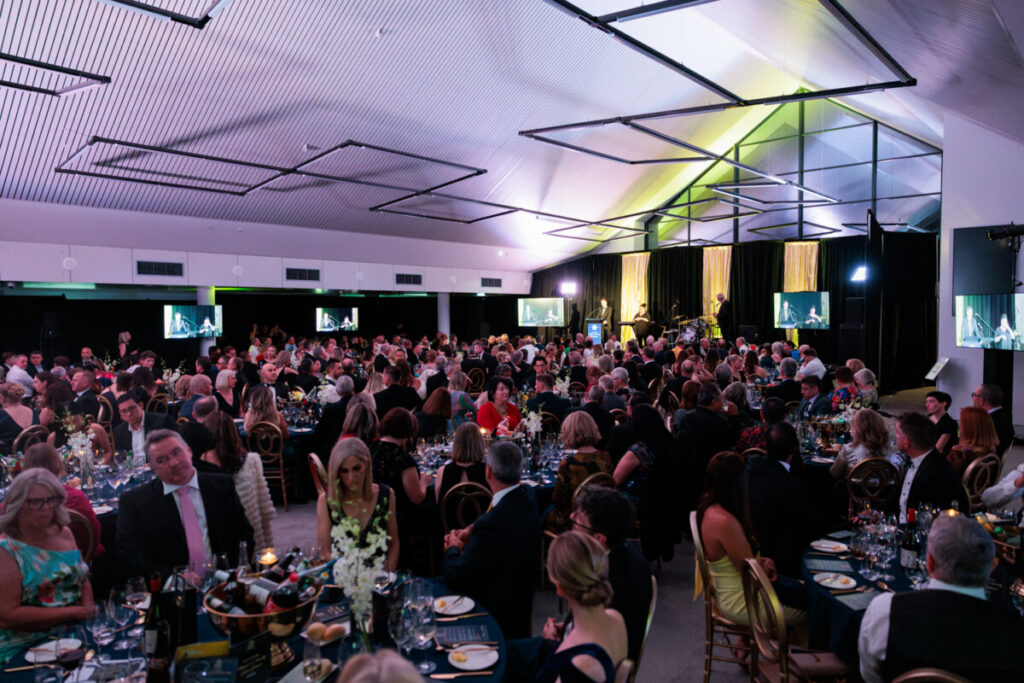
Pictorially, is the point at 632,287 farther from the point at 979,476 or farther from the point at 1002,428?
the point at 979,476

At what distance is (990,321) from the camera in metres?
9.26

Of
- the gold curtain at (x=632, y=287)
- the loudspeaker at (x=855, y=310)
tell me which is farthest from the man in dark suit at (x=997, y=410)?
the gold curtain at (x=632, y=287)

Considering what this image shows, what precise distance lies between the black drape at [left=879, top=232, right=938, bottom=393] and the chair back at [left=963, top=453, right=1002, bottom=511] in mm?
12535

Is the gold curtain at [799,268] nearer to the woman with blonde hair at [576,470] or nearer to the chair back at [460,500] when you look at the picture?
the woman with blonde hair at [576,470]

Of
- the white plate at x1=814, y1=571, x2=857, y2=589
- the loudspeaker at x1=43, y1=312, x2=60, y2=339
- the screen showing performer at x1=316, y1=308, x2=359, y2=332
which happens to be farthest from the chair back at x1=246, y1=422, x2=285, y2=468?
the screen showing performer at x1=316, y1=308, x2=359, y2=332

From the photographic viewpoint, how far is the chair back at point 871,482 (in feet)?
15.4

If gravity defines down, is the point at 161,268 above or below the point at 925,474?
above

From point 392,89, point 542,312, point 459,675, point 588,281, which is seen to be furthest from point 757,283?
point 459,675

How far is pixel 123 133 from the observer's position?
966 cm

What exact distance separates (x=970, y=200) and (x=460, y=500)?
10553 millimetres

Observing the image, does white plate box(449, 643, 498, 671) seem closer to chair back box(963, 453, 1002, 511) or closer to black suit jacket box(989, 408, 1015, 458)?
chair back box(963, 453, 1002, 511)

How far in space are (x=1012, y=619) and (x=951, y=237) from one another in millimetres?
10631

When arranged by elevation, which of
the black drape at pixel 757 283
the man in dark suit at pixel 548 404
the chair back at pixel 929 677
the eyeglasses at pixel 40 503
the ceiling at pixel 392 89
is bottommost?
the chair back at pixel 929 677

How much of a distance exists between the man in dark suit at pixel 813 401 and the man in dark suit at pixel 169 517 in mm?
6277
